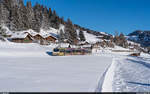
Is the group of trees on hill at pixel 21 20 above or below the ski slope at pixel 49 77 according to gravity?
above

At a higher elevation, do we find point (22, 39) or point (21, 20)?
point (21, 20)

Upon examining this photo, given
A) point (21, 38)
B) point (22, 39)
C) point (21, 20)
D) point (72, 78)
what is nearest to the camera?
point (72, 78)

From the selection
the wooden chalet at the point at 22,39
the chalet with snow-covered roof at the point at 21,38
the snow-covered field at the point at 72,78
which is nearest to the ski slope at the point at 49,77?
the snow-covered field at the point at 72,78

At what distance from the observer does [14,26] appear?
198 feet

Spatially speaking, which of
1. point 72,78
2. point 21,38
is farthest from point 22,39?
point 72,78

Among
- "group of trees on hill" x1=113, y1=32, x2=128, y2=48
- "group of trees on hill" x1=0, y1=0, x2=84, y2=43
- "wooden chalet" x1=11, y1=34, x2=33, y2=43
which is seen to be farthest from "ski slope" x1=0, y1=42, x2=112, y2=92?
"group of trees on hill" x1=113, y1=32, x2=128, y2=48

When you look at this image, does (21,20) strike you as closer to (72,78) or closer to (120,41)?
(72,78)

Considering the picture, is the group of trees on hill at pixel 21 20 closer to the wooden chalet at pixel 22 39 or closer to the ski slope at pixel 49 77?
the wooden chalet at pixel 22 39

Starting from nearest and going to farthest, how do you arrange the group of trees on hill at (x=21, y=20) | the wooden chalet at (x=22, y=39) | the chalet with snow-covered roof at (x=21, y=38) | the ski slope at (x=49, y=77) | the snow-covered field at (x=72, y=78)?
the ski slope at (x=49, y=77) → the snow-covered field at (x=72, y=78) → the chalet with snow-covered roof at (x=21, y=38) → the wooden chalet at (x=22, y=39) → the group of trees on hill at (x=21, y=20)

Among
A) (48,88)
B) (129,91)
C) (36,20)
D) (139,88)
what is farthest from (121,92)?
(36,20)

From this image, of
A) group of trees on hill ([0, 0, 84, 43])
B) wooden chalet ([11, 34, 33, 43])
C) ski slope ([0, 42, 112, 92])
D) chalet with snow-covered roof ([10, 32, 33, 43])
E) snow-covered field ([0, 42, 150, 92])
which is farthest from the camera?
group of trees on hill ([0, 0, 84, 43])

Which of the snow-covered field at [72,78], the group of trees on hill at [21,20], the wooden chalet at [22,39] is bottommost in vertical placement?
the snow-covered field at [72,78]

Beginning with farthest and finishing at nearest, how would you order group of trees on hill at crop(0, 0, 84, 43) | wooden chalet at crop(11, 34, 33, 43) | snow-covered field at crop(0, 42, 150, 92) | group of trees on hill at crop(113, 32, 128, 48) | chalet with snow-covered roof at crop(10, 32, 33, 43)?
group of trees on hill at crop(113, 32, 128, 48) < group of trees on hill at crop(0, 0, 84, 43) < wooden chalet at crop(11, 34, 33, 43) < chalet with snow-covered roof at crop(10, 32, 33, 43) < snow-covered field at crop(0, 42, 150, 92)

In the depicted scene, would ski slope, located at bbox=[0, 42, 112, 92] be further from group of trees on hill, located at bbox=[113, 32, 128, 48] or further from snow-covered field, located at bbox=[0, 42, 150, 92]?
group of trees on hill, located at bbox=[113, 32, 128, 48]
